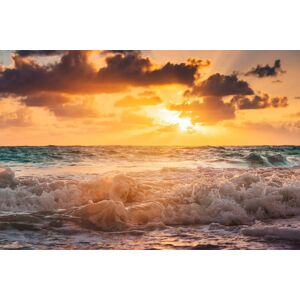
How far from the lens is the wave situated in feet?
18.2

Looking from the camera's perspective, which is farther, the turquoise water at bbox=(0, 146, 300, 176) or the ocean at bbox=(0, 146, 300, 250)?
the turquoise water at bbox=(0, 146, 300, 176)

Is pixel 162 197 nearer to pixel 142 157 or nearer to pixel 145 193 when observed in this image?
pixel 145 193

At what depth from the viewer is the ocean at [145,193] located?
5449 millimetres

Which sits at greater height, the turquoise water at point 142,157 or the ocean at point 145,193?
the turquoise water at point 142,157

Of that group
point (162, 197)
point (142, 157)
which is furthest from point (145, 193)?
point (142, 157)

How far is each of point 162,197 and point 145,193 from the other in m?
0.17

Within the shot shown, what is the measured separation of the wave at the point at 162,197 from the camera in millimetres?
5535

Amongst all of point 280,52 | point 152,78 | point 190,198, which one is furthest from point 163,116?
point 280,52

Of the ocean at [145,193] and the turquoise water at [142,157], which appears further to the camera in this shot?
the turquoise water at [142,157]

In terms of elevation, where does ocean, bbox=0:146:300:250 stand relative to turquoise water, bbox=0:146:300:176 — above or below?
below
